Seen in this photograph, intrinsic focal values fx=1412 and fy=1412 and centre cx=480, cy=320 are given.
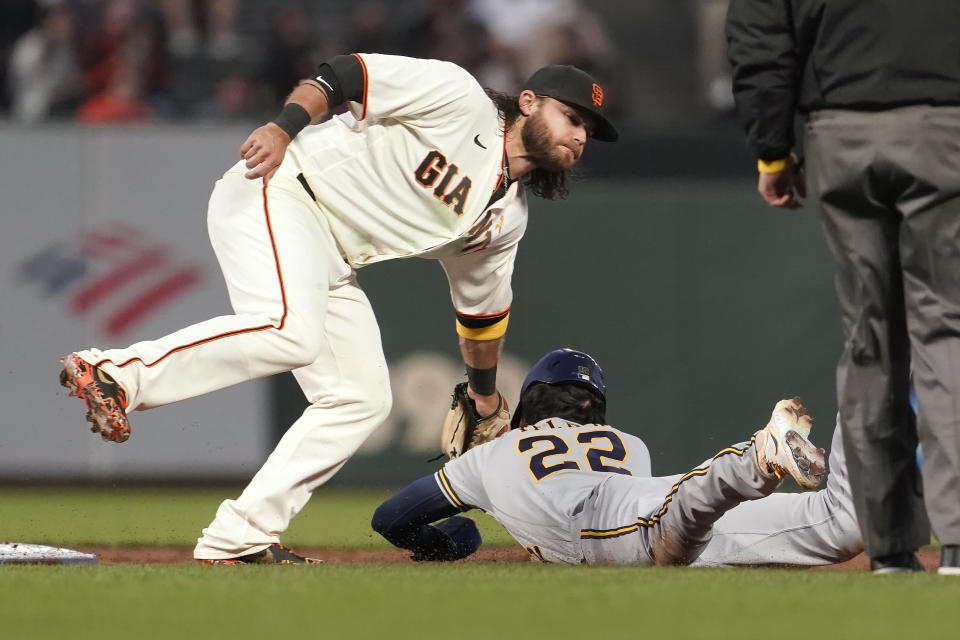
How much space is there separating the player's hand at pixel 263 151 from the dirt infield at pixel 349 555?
1.61 m

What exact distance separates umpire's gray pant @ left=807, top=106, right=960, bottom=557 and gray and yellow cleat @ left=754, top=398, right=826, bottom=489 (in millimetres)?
111

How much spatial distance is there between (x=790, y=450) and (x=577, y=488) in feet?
3.43

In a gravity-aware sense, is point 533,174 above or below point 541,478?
above

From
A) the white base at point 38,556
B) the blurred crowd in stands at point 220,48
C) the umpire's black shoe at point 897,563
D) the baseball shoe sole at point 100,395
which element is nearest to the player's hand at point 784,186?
the umpire's black shoe at point 897,563

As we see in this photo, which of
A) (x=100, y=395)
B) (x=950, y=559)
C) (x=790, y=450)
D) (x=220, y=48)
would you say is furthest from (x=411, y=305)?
(x=950, y=559)

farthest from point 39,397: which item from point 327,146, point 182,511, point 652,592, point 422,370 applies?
point 652,592

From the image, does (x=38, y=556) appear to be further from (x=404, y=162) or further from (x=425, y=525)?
(x=404, y=162)

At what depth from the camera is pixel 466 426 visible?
560 cm

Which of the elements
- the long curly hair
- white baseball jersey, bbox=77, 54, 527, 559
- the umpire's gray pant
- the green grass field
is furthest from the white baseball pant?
the umpire's gray pant

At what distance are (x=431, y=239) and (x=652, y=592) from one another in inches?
78.9

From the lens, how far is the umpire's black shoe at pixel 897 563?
3729 millimetres

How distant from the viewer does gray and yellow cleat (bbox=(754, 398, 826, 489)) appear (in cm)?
369

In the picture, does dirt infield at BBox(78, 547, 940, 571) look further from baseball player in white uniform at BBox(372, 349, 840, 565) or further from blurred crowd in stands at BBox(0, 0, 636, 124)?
blurred crowd in stands at BBox(0, 0, 636, 124)

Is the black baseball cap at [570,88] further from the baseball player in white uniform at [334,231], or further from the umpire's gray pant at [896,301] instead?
the umpire's gray pant at [896,301]
